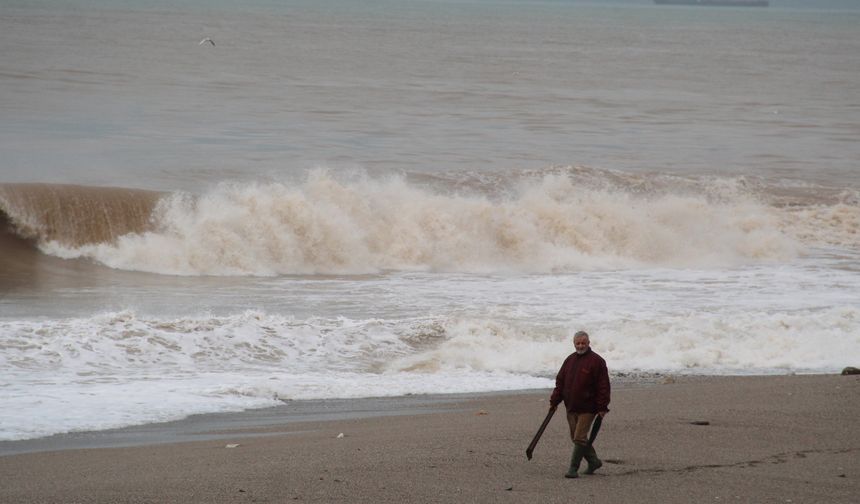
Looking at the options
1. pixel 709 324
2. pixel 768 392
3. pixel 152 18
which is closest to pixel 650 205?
pixel 709 324

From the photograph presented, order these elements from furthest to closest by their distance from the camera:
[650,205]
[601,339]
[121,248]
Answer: [650,205], [121,248], [601,339]

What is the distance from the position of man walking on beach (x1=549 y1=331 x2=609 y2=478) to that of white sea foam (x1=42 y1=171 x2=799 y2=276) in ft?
40.8

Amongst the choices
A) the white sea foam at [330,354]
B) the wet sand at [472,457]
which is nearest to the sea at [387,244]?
the white sea foam at [330,354]

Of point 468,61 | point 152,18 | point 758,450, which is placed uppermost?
point 152,18

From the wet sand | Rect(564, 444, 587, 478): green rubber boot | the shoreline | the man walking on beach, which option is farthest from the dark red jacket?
the shoreline

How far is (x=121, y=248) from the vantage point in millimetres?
19797

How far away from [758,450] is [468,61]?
68833mm

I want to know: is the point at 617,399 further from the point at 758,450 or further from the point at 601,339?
the point at 601,339

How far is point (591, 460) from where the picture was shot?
7.46 m

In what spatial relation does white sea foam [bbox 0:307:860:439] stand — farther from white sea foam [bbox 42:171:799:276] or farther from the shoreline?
white sea foam [bbox 42:171:799:276]

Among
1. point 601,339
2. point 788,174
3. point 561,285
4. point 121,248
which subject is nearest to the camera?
point 601,339

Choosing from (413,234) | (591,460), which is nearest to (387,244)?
(413,234)

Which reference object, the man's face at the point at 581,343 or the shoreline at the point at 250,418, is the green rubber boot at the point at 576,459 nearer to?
the man's face at the point at 581,343

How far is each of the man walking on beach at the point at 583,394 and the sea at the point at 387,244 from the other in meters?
3.99
